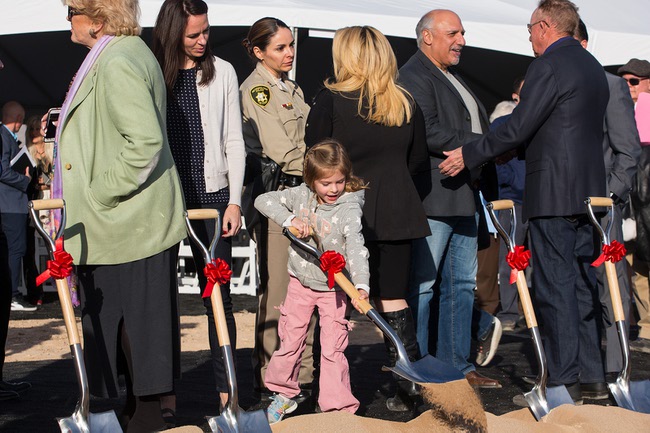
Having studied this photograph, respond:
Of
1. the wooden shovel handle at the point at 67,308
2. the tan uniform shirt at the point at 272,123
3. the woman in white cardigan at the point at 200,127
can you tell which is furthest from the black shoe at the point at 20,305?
the wooden shovel handle at the point at 67,308

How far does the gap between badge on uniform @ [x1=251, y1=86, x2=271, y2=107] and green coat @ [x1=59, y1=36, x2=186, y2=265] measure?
1.38 metres

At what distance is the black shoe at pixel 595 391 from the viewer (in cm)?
536

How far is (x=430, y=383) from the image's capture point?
406 centimetres

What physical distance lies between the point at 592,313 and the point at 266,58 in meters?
2.12

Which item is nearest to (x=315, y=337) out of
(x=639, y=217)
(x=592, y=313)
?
(x=592, y=313)

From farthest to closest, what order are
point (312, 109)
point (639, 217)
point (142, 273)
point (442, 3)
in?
1. point (442, 3)
2. point (639, 217)
3. point (312, 109)
4. point (142, 273)

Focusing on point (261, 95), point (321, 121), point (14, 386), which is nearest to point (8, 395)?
point (14, 386)

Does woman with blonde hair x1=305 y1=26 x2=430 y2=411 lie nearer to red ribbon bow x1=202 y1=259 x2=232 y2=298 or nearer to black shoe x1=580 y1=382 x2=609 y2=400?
black shoe x1=580 y1=382 x2=609 y2=400

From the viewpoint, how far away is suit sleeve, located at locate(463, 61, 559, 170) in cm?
518

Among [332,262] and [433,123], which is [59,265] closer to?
[332,262]

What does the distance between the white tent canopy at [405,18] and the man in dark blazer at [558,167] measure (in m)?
3.00

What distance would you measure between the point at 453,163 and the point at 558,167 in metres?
0.51

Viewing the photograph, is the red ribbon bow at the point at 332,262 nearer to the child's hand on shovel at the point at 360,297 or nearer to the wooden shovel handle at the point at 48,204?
the child's hand on shovel at the point at 360,297

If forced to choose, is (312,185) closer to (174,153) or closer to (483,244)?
(174,153)
